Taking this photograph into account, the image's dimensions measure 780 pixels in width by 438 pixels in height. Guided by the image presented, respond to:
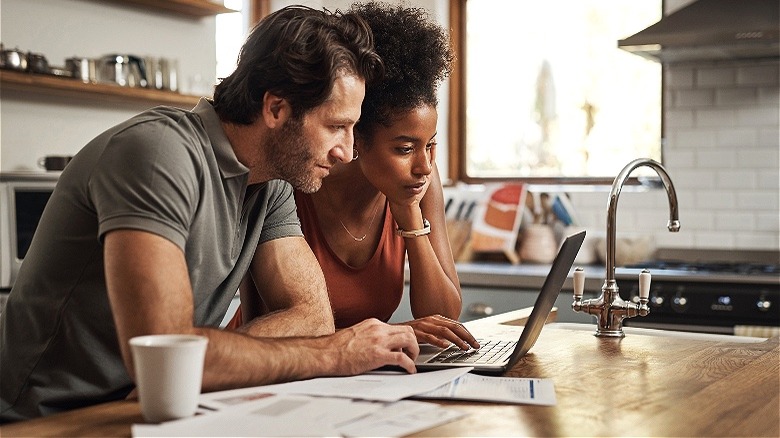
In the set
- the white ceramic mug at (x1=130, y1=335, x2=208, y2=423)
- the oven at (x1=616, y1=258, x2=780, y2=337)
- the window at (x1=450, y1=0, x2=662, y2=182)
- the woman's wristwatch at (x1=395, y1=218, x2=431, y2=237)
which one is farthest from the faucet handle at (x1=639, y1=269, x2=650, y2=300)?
the window at (x1=450, y1=0, x2=662, y2=182)

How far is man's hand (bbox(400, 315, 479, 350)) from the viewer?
195 cm

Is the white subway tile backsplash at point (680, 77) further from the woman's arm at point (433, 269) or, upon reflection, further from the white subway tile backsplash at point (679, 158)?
the woman's arm at point (433, 269)

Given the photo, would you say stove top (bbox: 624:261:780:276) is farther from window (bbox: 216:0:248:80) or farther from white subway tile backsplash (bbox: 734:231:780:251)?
window (bbox: 216:0:248:80)

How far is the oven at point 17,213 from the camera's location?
3373mm

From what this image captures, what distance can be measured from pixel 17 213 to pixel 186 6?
144 cm

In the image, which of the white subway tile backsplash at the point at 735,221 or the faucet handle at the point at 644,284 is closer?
the faucet handle at the point at 644,284

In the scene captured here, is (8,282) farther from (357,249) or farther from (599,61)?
(599,61)

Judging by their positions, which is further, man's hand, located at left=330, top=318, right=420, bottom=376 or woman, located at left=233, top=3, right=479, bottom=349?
woman, located at left=233, top=3, right=479, bottom=349

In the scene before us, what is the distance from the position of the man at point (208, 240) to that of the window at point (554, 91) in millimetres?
3060

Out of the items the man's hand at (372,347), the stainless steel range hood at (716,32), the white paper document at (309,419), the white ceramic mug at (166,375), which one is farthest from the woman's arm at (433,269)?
Result: the stainless steel range hood at (716,32)

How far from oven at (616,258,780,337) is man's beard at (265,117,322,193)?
2069 millimetres

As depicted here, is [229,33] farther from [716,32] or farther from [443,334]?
[443,334]

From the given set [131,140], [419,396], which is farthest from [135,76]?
[419,396]

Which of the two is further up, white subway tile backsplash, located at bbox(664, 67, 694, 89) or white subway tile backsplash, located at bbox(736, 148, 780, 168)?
white subway tile backsplash, located at bbox(664, 67, 694, 89)
